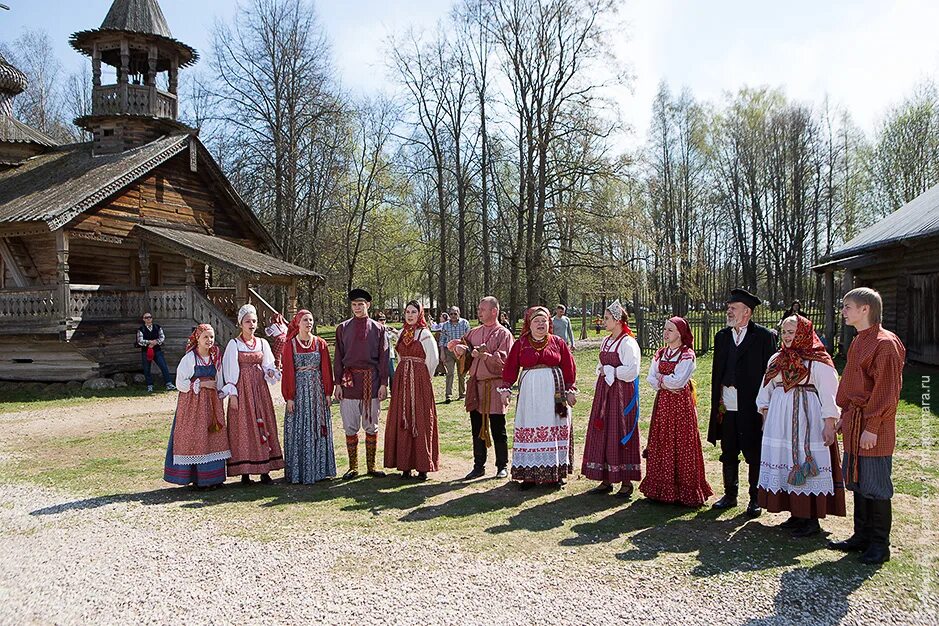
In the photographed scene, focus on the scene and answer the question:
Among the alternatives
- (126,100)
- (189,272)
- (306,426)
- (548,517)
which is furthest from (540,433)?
(126,100)

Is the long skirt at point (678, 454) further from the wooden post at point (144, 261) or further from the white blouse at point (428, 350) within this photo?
the wooden post at point (144, 261)

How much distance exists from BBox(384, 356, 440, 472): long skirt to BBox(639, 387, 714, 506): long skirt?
2236 mm

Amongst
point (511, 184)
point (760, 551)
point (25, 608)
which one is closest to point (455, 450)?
Answer: point (760, 551)

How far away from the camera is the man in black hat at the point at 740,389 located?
5648 millimetres

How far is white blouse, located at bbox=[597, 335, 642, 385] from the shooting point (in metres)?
6.01

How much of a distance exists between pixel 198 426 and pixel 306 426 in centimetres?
101

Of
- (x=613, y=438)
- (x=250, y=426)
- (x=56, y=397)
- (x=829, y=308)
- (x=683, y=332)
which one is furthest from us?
(x=829, y=308)

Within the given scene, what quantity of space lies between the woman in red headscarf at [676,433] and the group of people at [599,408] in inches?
0.5

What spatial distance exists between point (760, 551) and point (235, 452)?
15.6 feet

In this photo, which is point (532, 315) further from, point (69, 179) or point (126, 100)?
point (126, 100)

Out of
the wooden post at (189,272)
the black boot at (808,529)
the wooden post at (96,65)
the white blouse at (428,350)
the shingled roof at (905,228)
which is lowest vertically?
the black boot at (808,529)

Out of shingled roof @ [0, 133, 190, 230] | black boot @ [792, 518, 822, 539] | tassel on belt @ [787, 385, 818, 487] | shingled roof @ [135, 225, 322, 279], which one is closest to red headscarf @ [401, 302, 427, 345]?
tassel on belt @ [787, 385, 818, 487]

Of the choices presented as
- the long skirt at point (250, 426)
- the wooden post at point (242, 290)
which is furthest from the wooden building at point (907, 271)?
the wooden post at point (242, 290)

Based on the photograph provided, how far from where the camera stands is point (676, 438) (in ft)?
18.9
